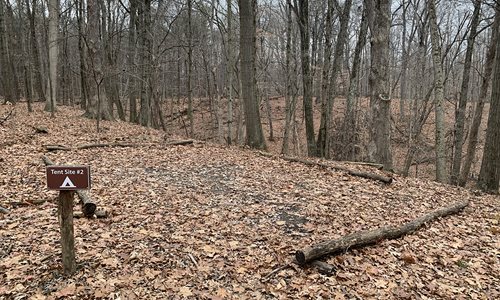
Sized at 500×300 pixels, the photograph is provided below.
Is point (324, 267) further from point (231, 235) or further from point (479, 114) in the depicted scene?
point (479, 114)

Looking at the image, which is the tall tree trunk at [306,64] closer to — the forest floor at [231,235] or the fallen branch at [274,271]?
the forest floor at [231,235]

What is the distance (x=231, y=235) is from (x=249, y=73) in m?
7.06

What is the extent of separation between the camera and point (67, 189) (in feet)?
11.4

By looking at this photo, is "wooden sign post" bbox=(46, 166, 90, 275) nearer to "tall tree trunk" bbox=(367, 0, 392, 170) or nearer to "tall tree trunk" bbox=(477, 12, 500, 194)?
"tall tree trunk" bbox=(367, 0, 392, 170)

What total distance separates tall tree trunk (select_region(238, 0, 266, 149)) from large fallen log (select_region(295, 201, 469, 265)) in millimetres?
6274

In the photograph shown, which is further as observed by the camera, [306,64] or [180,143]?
[306,64]

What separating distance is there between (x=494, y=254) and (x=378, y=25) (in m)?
5.95

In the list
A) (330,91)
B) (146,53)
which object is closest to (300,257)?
(330,91)

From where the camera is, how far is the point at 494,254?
16.7 ft

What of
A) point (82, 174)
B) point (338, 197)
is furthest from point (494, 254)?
point (82, 174)

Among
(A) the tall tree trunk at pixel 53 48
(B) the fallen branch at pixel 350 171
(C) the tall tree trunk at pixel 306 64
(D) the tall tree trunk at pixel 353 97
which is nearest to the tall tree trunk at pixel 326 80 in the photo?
(C) the tall tree trunk at pixel 306 64

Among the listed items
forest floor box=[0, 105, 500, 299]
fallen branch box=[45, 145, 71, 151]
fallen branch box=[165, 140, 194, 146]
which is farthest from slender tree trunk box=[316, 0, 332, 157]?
fallen branch box=[45, 145, 71, 151]

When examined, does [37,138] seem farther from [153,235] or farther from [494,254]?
[494,254]

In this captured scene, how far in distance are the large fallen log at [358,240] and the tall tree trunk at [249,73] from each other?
20.6 ft
